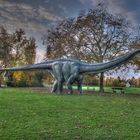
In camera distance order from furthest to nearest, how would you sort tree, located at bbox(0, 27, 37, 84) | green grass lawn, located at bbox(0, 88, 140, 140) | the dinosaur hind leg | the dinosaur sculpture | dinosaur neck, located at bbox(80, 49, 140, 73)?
1. tree, located at bbox(0, 27, 37, 84)
2. the dinosaur hind leg
3. the dinosaur sculpture
4. dinosaur neck, located at bbox(80, 49, 140, 73)
5. green grass lawn, located at bbox(0, 88, 140, 140)

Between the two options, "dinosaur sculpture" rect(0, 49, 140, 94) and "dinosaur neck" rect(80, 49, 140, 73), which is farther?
"dinosaur sculpture" rect(0, 49, 140, 94)

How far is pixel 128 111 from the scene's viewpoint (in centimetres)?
1644

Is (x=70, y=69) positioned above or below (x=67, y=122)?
above

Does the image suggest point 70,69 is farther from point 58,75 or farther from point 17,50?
point 17,50

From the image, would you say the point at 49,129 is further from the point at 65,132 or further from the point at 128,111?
the point at 128,111

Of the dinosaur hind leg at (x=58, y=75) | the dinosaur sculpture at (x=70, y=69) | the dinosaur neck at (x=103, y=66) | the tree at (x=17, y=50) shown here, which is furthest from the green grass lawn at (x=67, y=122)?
the tree at (x=17, y=50)

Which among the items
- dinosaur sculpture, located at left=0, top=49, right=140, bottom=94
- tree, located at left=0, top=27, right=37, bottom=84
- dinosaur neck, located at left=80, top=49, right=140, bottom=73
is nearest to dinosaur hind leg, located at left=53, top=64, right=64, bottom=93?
dinosaur sculpture, located at left=0, top=49, right=140, bottom=94

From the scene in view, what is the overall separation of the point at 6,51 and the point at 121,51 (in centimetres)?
2539

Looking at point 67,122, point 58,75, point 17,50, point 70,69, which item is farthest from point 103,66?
point 17,50

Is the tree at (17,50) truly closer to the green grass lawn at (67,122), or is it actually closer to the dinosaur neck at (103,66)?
the dinosaur neck at (103,66)

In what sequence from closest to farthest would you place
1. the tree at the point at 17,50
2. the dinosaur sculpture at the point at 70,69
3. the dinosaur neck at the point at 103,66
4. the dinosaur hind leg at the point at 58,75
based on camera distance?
the dinosaur neck at the point at 103,66
the dinosaur sculpture at the point at 70,69
the dinosaur hind leg at the point at 58,75
the tree at the point at 17,50

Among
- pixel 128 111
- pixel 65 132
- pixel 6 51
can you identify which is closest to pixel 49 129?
pixel 65 132

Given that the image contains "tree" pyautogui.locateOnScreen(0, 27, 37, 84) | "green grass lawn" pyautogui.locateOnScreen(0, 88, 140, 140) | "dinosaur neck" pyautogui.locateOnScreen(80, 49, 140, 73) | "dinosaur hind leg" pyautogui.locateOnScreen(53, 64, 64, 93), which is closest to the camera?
"green grass lawn" pyautogui.locateOnScreen(0, 88, 140, 140)

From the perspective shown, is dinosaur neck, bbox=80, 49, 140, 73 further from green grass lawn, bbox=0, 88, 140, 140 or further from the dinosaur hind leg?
green grass lawn, bbox=0, 88, 140, 140
